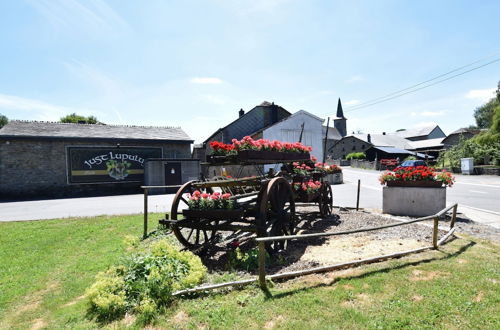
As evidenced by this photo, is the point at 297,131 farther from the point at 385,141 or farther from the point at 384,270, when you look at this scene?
the point at 385,141

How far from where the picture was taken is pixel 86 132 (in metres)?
20.2

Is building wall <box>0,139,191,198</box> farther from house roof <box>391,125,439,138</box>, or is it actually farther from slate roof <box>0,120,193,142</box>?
house roof <box>391,125,439,138</box>

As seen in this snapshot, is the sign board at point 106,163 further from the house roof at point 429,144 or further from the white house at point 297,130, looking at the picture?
the house roof at point 429,144

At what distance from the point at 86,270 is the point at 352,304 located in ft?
14.5

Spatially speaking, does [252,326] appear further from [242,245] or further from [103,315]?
[242,245]

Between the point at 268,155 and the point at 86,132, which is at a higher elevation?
the point at 86,132

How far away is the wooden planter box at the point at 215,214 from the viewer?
464 centimetres

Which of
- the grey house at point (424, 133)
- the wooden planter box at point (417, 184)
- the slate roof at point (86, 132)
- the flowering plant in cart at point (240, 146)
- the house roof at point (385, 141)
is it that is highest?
the grey house at point (424, 133)

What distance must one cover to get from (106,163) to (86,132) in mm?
2930

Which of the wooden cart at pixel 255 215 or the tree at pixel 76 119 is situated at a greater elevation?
the tree at pixel 76 119

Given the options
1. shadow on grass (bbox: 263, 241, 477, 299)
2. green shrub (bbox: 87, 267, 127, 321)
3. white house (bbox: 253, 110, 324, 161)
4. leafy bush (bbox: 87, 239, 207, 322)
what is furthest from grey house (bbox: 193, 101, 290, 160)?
green shrub (bbox: 87, 267, 127, 321)

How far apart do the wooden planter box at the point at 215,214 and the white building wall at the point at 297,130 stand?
1932 cm

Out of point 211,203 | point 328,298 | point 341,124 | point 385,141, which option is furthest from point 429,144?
point 328,298

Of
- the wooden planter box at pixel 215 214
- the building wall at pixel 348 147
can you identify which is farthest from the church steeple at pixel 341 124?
the wooden planter box at pixel 215 214
